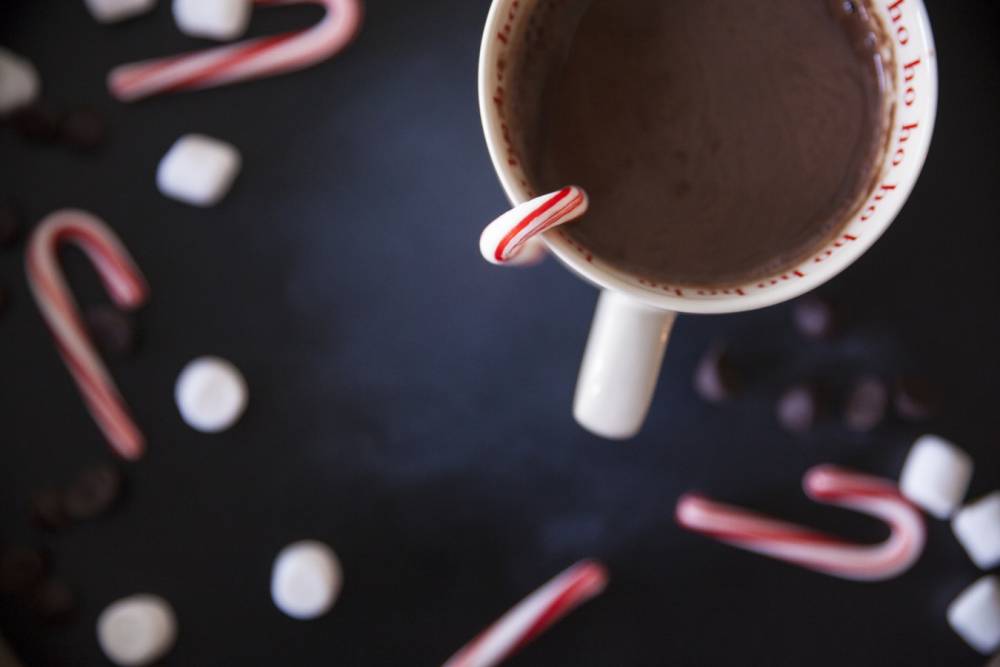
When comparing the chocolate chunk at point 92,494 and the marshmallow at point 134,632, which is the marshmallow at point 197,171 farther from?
the marshmallow at point 134,632

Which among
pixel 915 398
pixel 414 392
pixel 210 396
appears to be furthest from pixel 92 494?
pixel 915 398

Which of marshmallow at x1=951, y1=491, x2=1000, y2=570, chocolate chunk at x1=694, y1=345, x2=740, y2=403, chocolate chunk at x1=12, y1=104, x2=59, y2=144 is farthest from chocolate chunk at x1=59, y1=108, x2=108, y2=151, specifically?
marshmallow at x1=951, y1=491, x2=1000, y2=570

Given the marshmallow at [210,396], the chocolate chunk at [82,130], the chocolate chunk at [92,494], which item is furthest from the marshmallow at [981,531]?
the chocolate chunk at [82,130]

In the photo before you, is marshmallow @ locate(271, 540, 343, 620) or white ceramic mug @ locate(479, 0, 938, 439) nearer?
white ceramic mug @ locate(479, 0, 938, 439)

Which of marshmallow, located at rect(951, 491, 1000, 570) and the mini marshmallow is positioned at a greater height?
marshmallow, located at rect(951, 491, 1000, 570)

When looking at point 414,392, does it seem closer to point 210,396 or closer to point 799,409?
point 210,396

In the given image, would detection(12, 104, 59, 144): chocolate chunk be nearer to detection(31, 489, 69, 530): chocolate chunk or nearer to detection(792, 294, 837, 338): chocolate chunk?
detection(31, 489, 69, 530): chocolate chunk
